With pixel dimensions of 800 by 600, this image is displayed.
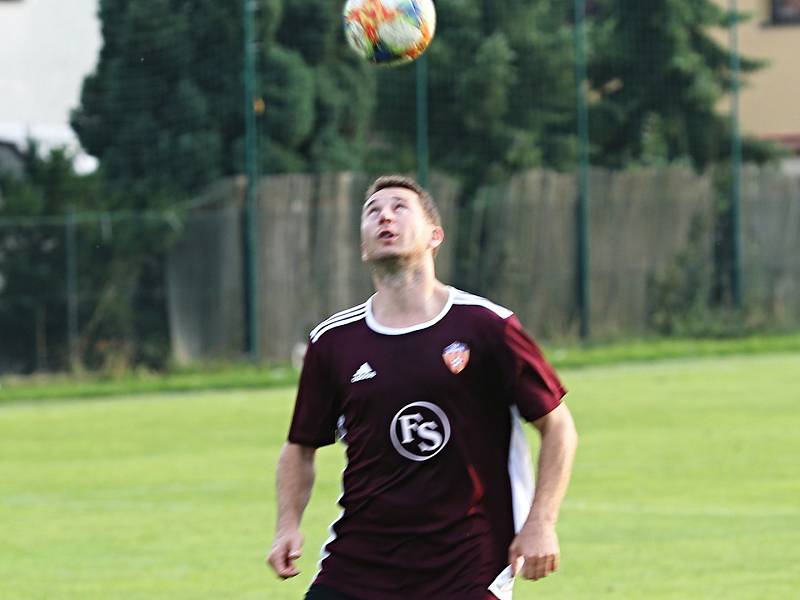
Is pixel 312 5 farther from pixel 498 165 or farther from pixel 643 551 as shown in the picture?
pixel 643 551

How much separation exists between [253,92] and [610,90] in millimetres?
8418

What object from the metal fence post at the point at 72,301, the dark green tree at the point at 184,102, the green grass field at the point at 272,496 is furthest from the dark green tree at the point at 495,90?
the green grass field at the point at 272,496

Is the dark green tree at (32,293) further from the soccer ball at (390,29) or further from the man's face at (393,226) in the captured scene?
the man's face at (393,226)

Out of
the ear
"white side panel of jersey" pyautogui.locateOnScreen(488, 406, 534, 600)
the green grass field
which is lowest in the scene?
the green grass field

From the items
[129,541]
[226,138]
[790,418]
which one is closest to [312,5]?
[226,138]

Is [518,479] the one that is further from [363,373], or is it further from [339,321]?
[339,321]

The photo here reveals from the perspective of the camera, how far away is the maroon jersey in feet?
19.4

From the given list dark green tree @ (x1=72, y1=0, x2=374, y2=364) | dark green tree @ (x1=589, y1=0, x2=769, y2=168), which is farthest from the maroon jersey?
dark green tree @ (x1=589, y1=0, x2=769, y2=168)

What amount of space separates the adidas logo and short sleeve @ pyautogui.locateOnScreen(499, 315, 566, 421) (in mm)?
402

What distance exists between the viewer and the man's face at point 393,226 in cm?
586

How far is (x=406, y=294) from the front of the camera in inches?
236

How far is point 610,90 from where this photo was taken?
1251 inches

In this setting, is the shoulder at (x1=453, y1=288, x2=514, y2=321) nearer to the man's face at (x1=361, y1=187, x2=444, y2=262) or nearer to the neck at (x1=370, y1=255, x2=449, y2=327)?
the neck at (x1=370, y1=255, x2=449, y2=327)

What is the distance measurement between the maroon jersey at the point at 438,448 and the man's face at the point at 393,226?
10.2 inches
